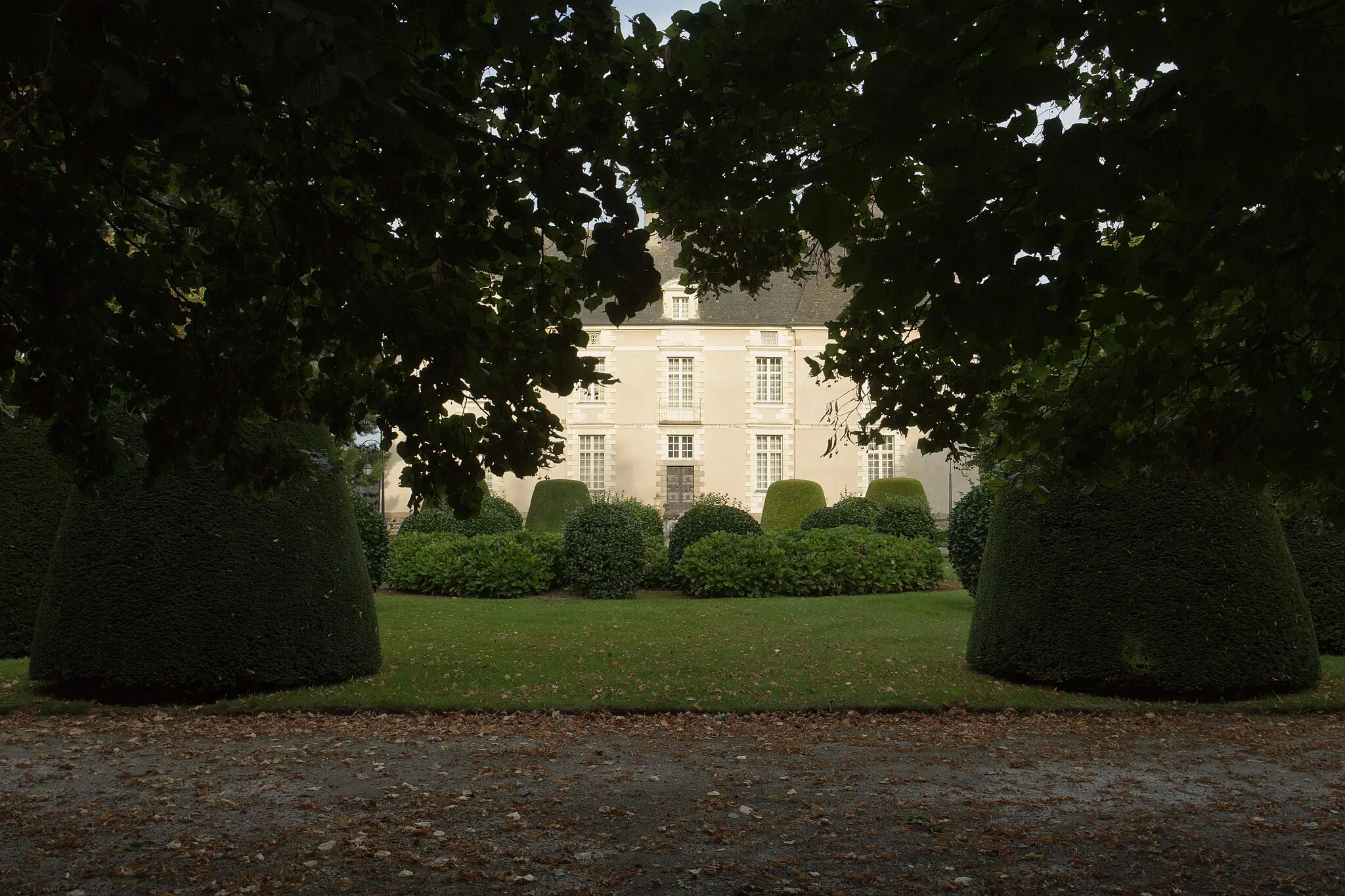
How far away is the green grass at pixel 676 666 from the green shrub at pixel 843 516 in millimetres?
6283

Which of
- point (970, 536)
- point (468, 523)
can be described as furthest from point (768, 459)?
point (970, 536)

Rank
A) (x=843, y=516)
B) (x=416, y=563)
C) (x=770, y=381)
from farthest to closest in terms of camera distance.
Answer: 1. (x=770, y=381)
2. (x=843, y=516)
3. (x=416, y=563)

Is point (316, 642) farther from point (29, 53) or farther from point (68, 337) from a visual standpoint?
point (29, 53)

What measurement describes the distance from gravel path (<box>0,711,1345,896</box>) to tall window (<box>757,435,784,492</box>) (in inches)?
1092

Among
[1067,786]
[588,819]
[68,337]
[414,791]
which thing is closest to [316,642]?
[414,791]

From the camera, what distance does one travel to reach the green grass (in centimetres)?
766

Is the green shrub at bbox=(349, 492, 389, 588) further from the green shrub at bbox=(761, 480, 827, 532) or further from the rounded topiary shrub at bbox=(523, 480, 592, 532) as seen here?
the green shrub at bbox=(761, 480, 827, 532)

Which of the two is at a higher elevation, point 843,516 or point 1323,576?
point 843,516

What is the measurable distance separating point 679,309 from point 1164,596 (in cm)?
2804

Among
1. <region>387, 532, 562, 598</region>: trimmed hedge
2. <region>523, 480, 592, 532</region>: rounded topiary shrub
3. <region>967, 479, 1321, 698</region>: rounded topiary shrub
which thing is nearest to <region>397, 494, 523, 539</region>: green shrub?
<region>387, 532, 562, 598</region>: trimmed hedge

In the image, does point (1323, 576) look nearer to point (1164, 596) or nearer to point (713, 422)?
point (1164, 596)

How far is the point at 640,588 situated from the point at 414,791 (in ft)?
33.9

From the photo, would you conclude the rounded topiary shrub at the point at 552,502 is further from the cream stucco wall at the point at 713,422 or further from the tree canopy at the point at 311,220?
the tree canopy at the point at 311,220

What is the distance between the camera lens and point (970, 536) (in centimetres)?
1339
